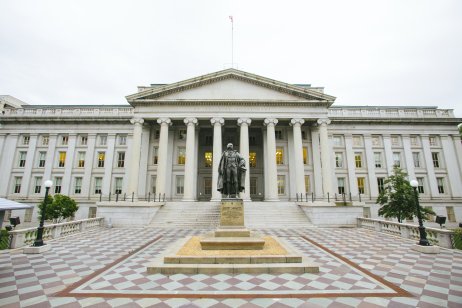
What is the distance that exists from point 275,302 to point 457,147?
43.5 meters

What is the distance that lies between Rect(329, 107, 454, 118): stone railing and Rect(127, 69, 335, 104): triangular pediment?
27.2 feet

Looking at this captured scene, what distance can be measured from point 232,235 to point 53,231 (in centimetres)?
1171

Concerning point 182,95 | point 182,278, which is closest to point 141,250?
point 182,278

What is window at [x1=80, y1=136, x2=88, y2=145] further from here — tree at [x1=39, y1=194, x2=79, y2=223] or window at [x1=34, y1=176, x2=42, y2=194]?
tree at [x1=39, y1=194, x2=79, y2=223]

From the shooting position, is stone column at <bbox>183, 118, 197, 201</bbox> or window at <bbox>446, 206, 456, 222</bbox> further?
window at <bbox>446, 206, 456, 222</bbox>

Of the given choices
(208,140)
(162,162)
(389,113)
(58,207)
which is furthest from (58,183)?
(389,113)

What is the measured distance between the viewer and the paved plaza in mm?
5484

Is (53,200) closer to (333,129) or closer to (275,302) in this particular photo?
(275,302)

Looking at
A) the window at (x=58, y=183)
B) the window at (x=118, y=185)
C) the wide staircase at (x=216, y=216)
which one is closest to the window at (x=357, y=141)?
the wide staircase at (x=216, y=216)

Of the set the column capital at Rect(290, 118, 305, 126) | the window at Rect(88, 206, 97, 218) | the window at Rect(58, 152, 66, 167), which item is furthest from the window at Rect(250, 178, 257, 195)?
the window at Rect(58, 152, 66, 167)

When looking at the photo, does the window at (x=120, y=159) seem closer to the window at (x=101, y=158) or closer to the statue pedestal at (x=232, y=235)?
the window at (x=101, y=158)

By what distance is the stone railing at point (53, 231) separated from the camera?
1123 centimetres

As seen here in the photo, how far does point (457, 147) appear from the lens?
1326 inches

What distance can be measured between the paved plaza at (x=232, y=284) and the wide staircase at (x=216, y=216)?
A: 9942 millimetres
